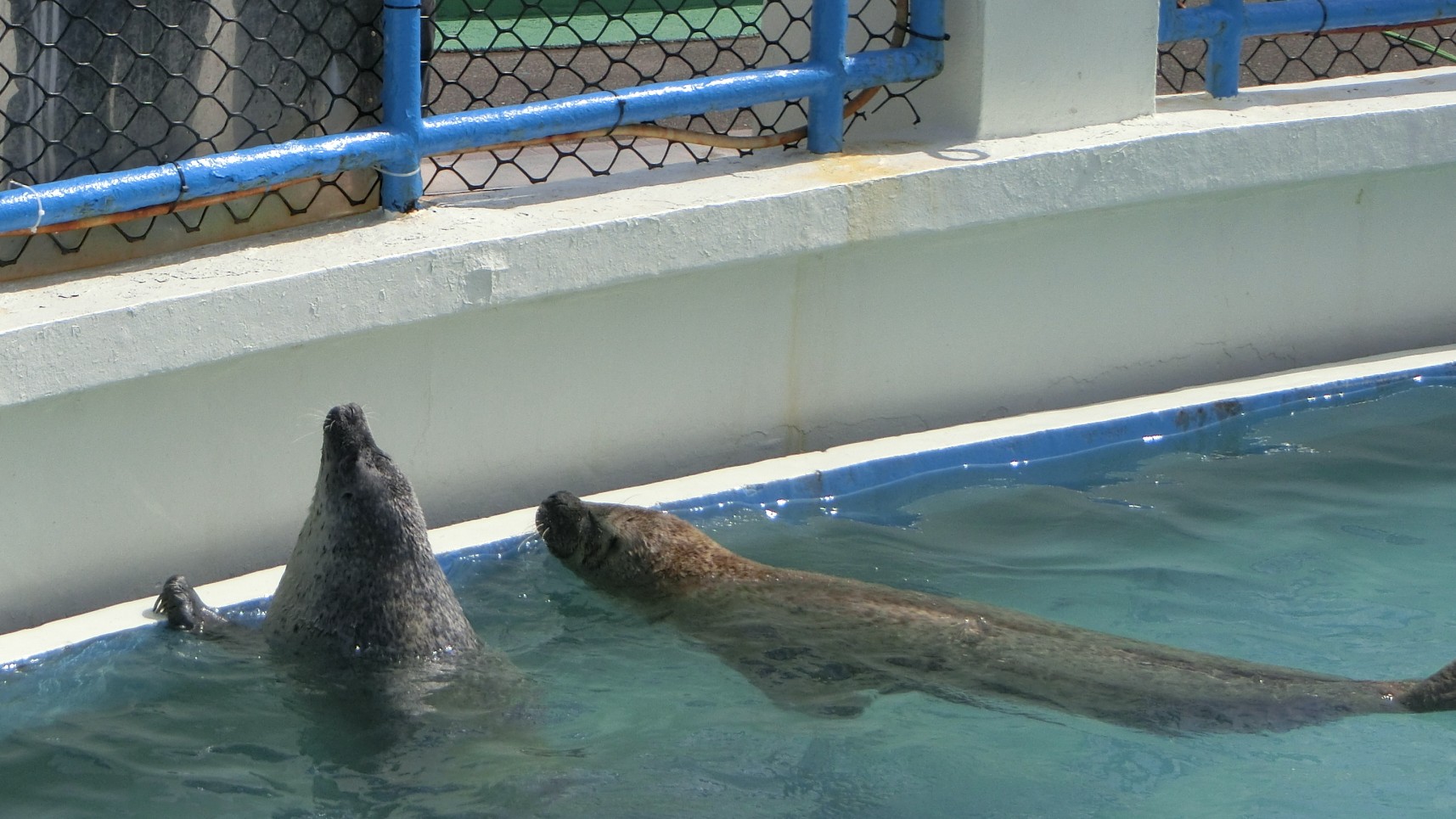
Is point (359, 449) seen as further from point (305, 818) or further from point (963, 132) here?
point (963, 132)

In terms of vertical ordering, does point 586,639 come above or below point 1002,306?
below

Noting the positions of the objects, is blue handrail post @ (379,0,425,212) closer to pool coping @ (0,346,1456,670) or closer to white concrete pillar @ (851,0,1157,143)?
pool coping @ (0,346,1456,670)

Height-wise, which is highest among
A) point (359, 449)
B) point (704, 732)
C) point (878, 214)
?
point (878, 214)

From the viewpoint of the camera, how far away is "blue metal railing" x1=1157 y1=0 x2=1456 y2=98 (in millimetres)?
5848

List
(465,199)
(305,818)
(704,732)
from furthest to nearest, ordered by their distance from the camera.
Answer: (465,199), (704,732), (305,818)

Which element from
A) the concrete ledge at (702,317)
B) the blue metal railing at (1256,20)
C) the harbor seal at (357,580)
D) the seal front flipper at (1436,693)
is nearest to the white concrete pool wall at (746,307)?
the concrete ledge at (702,317)

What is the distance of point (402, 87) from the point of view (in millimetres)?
4441

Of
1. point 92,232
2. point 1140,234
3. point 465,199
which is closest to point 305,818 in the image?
point 92,232

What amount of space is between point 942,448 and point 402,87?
1.93 meters

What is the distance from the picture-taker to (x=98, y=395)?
396 cm

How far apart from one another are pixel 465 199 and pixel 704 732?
1791 millimetres

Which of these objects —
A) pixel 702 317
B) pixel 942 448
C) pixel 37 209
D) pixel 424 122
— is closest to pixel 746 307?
pixel 702 317

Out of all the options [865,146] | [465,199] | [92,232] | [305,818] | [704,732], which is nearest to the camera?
[305,818]

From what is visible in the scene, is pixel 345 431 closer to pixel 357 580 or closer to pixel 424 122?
pixel 357 580
